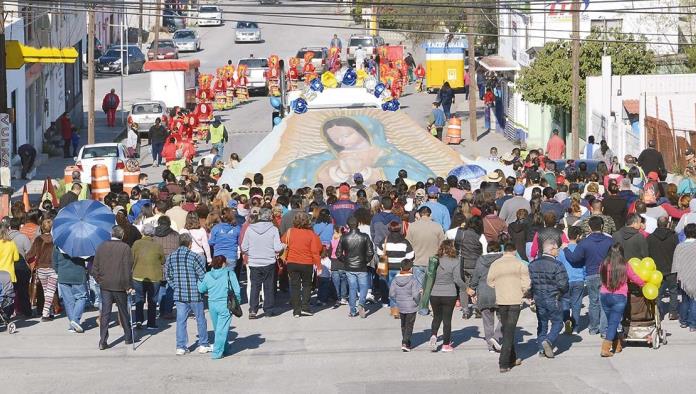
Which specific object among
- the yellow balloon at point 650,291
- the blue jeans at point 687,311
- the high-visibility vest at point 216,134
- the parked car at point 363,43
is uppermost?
the parked car at point 363,43

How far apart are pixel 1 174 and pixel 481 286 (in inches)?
595

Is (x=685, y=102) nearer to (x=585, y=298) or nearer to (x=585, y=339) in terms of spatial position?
(x=585, y=298)

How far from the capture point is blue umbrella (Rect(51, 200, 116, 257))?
19.7 m

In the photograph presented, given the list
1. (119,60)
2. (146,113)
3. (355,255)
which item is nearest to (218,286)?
(355,255)

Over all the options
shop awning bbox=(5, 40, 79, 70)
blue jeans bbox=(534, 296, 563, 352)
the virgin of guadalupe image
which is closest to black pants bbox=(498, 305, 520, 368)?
blue jeans bbox=(534, 296, 563, 352)

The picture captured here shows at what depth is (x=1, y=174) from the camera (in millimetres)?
30469

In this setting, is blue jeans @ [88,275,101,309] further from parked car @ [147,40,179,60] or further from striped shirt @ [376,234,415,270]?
parked car @ [147,40,179,60]

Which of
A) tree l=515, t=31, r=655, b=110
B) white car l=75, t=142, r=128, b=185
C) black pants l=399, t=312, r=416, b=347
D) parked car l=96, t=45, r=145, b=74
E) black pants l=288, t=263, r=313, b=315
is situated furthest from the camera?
parked car l=96, t=45, r=145, b=74

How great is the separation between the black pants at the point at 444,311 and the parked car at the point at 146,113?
102 ft

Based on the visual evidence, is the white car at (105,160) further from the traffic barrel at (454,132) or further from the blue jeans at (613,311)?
the blue jeans at (613,311)

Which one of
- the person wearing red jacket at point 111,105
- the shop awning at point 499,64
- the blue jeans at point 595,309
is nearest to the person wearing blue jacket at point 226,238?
the blue jeans at point 595,309

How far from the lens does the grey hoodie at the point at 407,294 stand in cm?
1811

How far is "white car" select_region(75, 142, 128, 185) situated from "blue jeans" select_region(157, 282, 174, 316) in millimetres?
15750

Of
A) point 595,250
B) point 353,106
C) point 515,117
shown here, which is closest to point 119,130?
point 515,117
